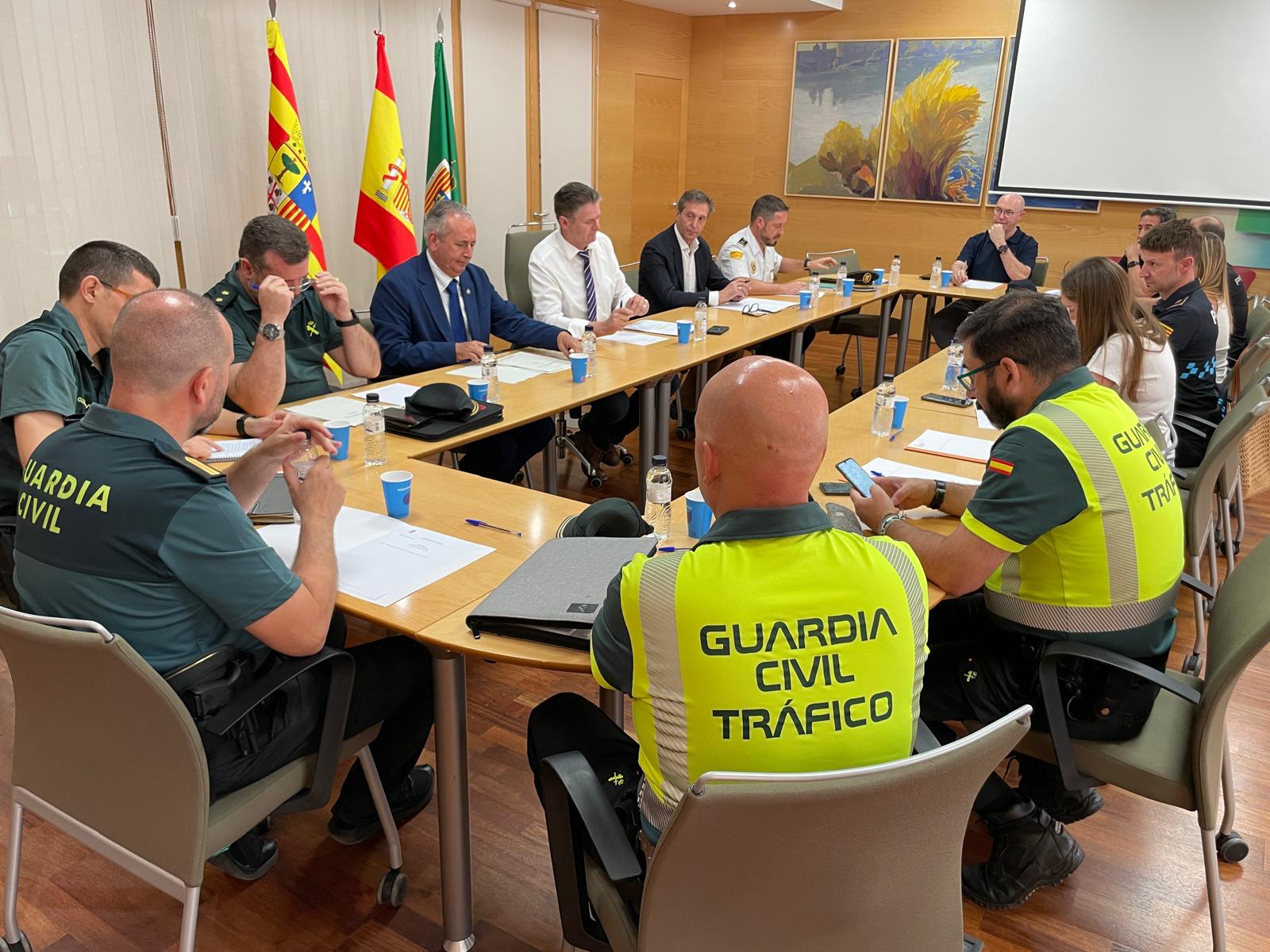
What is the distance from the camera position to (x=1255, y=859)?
2.25 m

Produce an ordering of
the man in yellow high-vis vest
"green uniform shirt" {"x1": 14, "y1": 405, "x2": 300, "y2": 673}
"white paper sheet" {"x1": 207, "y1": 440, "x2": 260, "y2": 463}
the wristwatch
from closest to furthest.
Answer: "green uniform shirt" {"x1": 14, "y1": 405, "x2": 300, "y2": 673} → the man in yellow high-vis vest → the wristwatch → "white paper sheet" {"x1": 207, "y1": 440, "x2": 260, "y2": 463}

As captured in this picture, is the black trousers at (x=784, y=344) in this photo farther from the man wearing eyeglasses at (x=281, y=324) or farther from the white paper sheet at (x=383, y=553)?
the white paper sheet at (x=383, y=553)

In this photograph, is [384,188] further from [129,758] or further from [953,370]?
[129,758]

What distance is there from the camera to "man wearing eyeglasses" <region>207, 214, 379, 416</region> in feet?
9.72

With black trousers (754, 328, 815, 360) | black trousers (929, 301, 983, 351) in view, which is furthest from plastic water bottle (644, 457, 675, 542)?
black trousers (929, 301, 983, 351)

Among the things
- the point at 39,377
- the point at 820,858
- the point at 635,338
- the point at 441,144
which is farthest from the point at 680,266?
the point at 820,858

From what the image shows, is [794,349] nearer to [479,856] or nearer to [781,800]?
[479,856]

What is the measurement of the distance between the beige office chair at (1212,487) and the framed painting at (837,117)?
5.22 m

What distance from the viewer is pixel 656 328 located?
454 cm

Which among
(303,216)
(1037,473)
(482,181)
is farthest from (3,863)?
(482,181)

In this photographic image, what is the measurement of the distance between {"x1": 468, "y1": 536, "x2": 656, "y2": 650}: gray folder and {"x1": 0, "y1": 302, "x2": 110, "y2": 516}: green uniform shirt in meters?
1.39

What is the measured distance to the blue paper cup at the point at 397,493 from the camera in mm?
2166

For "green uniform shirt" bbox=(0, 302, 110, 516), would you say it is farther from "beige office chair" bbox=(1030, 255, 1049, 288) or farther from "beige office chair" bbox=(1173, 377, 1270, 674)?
"beige office chair" bbox=(1030, 255, 1049, 288)

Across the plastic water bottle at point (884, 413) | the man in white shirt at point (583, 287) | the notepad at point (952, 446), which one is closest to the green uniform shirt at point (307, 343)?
the man in white shirt at point (583, 287)
